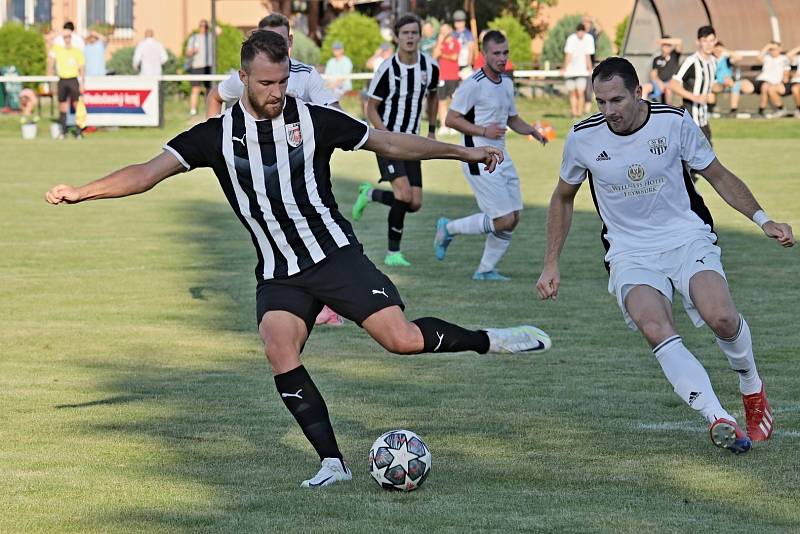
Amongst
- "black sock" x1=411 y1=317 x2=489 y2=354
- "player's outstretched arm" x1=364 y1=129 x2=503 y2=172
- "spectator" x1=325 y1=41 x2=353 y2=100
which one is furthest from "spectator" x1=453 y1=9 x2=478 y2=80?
"player's outstretched arm" x1=364 y1=129 x2=503 y2=172

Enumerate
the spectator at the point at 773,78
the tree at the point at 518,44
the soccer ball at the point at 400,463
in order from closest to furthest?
1. the soccer ball at the point at 400,463
2. the spectator at the point at 773,78
3. the tree at the point at 518,44

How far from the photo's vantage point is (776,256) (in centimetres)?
1453

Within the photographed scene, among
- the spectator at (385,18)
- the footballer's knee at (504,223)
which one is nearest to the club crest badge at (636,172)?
the footballer's knee at (504,223)

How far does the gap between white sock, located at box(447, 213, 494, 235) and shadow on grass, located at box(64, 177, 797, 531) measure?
0.94 metres

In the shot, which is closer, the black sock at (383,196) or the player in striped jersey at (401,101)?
the player in striped jersey at (401,101)

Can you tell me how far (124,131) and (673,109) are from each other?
2853 cm

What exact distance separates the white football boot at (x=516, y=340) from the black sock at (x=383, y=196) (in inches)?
288

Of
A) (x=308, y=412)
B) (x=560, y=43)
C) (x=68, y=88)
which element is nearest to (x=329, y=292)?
(x=308, y=412)

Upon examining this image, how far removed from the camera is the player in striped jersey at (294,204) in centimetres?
645

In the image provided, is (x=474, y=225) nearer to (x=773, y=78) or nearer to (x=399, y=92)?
(x=399, y=92)

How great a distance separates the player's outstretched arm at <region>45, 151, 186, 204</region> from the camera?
20.7 ft

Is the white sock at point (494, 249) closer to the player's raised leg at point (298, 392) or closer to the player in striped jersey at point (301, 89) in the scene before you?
the player in striped jersey at point (301, 89)

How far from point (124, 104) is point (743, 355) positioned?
1152 inches

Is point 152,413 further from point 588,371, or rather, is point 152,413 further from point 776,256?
point 776,256
